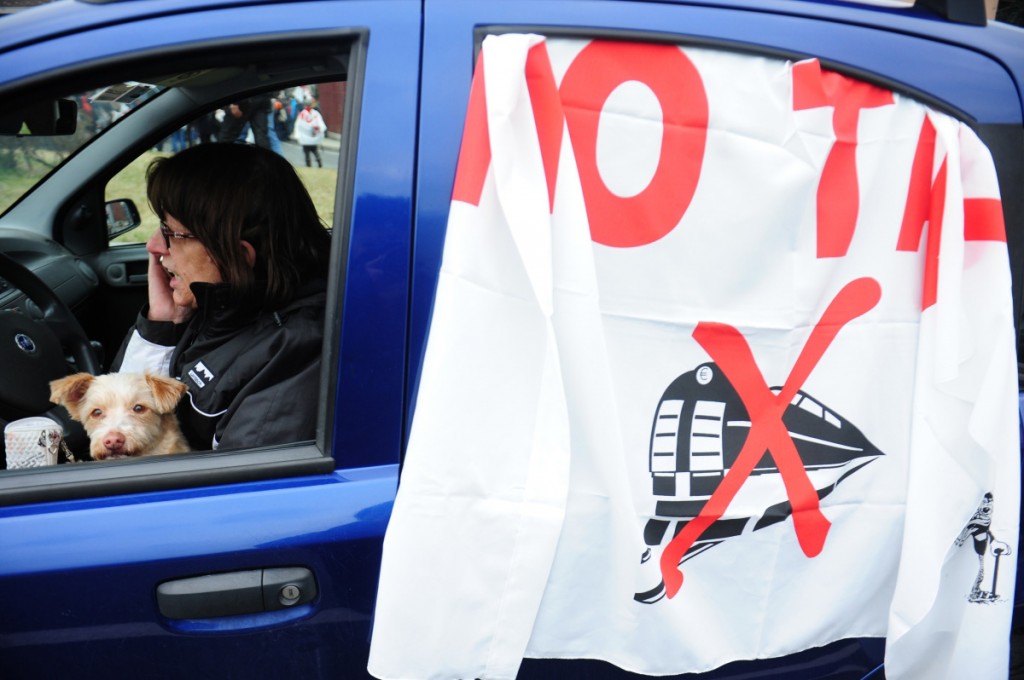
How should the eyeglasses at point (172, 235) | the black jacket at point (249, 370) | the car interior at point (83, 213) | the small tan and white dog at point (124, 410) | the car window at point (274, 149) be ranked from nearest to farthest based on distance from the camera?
the black jacket at point (249, 370)
the small tan and white dog at point (124, 410)
the eyeglasses at point (172, 235)
the car interior at point (83, 213)
the car window at point (274, 149)

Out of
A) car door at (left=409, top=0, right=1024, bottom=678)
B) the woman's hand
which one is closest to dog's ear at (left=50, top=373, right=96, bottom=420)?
the woman's hand

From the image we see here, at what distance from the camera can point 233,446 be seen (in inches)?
67.2

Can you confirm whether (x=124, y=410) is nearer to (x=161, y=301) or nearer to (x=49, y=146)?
(x=161, y=301)

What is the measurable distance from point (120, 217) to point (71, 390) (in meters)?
1.51

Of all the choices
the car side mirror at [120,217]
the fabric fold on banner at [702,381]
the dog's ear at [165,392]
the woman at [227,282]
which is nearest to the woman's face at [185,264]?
the woman at [227,282]

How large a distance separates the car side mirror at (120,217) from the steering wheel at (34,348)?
82 cm

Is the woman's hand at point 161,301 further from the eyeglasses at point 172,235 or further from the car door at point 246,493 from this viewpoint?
the car door at point 246,493

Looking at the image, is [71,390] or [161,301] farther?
[161,301]

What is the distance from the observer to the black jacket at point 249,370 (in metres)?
Result: 1.68

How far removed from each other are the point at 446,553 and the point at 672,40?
0.85m

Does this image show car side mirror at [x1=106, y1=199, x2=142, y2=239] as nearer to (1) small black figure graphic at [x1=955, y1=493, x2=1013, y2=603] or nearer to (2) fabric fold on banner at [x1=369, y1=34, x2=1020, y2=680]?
(2) fabric fold on banner at [x1=369, y1=34, x2=1020, y2=680]

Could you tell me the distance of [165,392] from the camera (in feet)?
6.52

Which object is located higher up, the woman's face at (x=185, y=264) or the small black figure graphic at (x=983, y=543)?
the woman's face at (x=185, y=264)

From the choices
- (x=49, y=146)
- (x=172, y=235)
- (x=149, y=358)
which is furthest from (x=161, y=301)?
(x=49, y=146)
